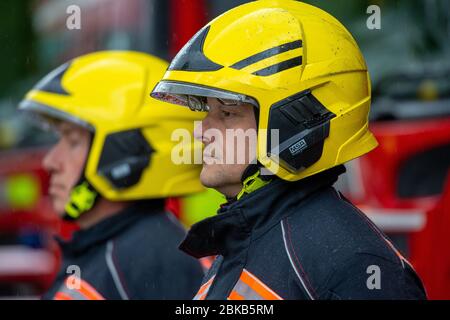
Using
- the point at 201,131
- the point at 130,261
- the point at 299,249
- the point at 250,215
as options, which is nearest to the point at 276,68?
the point at 201,131

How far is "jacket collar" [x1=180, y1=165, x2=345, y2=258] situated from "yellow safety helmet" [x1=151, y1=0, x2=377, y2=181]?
4cm

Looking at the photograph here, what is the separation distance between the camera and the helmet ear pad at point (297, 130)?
3.14 meters

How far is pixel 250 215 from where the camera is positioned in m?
3.07

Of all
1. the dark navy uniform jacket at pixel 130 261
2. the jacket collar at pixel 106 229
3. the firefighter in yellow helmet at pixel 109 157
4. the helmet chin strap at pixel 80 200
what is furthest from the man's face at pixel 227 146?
the helmet chin strap at pixel 80 200

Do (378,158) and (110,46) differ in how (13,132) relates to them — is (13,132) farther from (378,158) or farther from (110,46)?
(378,158)

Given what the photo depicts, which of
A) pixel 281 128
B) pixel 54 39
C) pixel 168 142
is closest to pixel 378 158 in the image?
pixel 168 142

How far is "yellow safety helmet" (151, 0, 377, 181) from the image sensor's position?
316cm

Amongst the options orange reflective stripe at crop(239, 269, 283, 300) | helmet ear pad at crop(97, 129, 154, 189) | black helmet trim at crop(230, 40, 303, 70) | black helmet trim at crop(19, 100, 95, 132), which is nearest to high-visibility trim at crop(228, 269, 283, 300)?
orange reflective stripe at crop(239, 269, 283, 300)

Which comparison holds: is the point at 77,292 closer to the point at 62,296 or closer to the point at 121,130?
the point at 62,296

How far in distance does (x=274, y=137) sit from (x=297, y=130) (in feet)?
0.21

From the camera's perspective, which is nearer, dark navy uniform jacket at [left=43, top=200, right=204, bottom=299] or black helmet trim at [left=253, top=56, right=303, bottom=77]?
black helmet trim at [left=253, top=56, right=303, bottom=77]

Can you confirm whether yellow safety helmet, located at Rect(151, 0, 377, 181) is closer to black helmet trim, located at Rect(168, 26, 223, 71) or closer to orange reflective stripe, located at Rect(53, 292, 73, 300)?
black helmet trim, located at Rect(168, 26, 223, 71)

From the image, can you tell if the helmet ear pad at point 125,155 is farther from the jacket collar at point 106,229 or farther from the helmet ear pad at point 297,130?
the helmet ear pad at point 297,130

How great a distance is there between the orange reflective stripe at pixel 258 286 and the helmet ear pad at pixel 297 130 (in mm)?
307
